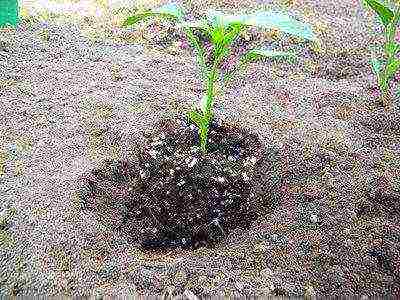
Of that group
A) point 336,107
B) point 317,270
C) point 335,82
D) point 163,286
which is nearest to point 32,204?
point 163,286

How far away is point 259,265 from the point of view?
145 centimetres

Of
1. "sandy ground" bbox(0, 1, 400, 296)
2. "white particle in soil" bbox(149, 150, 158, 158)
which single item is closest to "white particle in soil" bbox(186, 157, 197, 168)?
"white particle in soil" bbox(149, 150, 158, 158)

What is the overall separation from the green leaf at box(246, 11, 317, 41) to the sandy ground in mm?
529

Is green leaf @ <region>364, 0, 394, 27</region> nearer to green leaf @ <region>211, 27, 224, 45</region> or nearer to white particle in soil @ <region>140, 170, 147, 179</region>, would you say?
green leaf @ <region>211, 27, 224, 45</region>

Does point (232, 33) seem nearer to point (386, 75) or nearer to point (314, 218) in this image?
point (314, 218)

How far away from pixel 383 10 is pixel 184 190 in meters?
1.09

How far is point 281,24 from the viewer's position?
1439 millimetres

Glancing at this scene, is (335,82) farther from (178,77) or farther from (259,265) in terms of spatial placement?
(259,265)

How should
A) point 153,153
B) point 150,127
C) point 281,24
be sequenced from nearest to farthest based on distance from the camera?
point 281,24 < point 153,153 < point 150,127

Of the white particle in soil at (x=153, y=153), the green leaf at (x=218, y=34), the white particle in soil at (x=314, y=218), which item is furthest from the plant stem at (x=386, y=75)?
the white particle in soil at (x=153, y=153)

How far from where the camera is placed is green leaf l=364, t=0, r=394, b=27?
2.01m

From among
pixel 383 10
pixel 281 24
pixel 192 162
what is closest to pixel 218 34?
pixel 281 24

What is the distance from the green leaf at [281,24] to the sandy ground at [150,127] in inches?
20.8

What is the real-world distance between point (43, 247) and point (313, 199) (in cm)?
83
